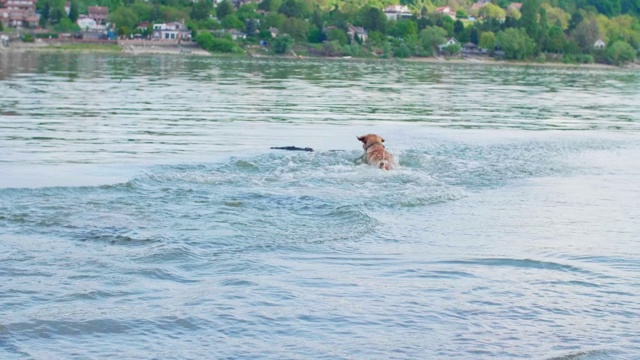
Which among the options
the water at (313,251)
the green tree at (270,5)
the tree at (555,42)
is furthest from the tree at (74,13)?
the water at (313,251)

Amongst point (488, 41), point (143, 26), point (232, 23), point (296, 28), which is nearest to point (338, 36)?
point (296, 28)

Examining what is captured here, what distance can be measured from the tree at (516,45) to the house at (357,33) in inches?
824

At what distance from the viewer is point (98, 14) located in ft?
587

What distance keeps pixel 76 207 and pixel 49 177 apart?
10.8 ft

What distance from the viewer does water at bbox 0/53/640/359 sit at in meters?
7.32

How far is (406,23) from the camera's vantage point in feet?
569

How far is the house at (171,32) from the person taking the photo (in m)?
160

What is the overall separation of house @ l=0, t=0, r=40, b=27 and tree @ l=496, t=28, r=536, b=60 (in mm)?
73466

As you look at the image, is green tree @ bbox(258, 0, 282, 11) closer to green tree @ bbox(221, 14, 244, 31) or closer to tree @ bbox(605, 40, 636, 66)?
green tree @ bbox(221, 14, 244, 31)

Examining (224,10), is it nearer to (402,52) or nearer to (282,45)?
(282,45)

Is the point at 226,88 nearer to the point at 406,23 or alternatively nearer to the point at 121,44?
the point at 121,44

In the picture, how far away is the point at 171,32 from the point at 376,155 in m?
150

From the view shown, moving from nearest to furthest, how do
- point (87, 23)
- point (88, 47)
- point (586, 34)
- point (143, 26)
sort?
point (88, 47), point (143, 26), point (586, 34), point (87, 23)

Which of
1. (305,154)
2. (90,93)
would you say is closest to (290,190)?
(305,154)
